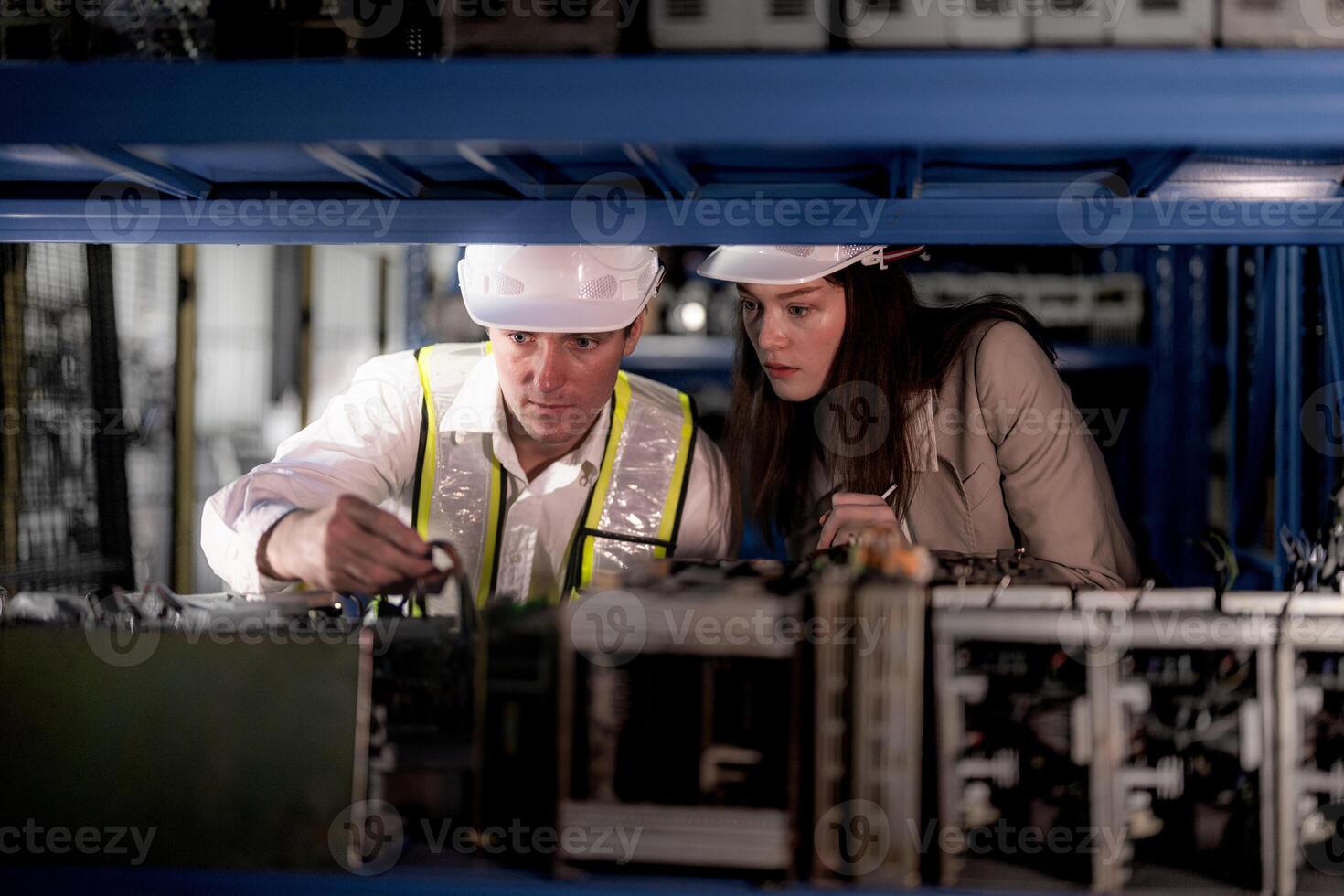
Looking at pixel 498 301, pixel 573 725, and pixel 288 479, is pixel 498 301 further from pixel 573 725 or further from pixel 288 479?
pixel 573 725

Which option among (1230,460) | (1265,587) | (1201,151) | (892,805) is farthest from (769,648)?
(1230,460)

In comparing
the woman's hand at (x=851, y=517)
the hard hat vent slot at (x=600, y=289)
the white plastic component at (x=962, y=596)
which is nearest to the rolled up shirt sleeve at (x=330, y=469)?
the hard hat vent slot at (x=600, y=289)

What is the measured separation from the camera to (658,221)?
137 cm

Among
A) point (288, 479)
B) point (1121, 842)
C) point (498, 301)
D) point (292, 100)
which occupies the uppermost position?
point (292, 100)

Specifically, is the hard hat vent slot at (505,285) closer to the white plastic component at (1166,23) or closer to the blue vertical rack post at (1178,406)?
the white plastic component at (1166,23)

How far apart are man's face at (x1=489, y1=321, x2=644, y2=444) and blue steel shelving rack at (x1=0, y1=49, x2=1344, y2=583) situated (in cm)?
41

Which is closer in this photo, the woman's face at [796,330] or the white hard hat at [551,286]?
the white hard hat at [551,286]

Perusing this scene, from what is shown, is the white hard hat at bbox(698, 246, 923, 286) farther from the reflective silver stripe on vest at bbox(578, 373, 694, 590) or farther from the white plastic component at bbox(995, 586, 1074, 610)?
the white plastic component at bbox(995, 586, 1074, 610)

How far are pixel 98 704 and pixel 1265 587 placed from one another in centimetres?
263

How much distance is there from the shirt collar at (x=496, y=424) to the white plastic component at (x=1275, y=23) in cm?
125

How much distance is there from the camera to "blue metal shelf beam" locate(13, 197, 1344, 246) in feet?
4.38

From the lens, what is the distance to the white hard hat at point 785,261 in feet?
5.60

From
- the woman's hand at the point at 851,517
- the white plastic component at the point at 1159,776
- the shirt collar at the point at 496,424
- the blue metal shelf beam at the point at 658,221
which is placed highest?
the blue metal shelf beam at the point at 658,221

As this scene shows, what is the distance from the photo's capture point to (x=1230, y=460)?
294 cm
